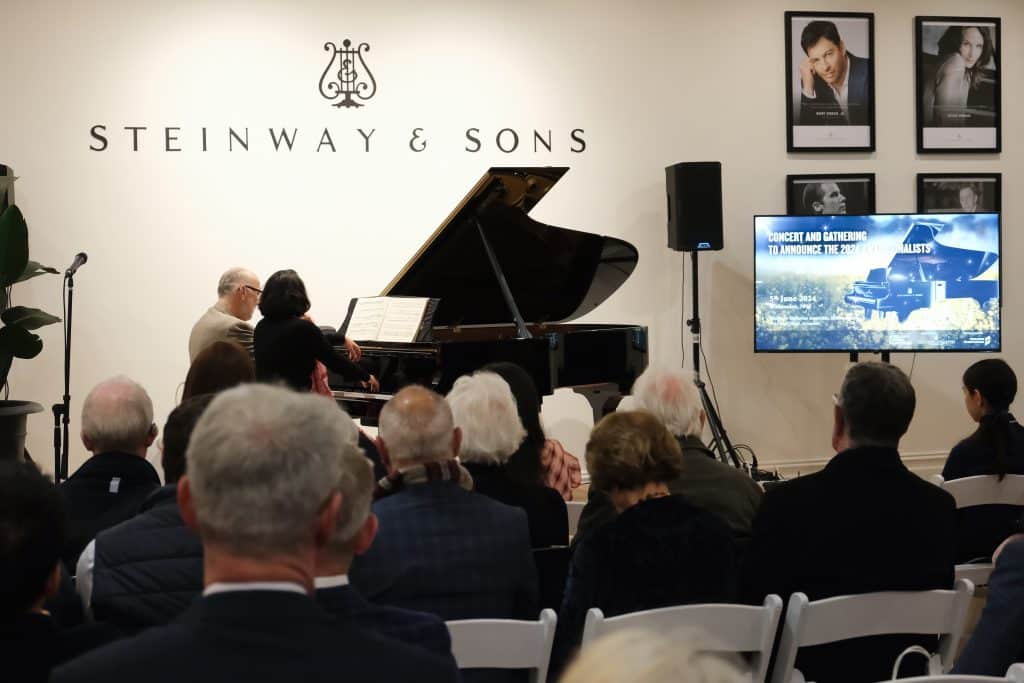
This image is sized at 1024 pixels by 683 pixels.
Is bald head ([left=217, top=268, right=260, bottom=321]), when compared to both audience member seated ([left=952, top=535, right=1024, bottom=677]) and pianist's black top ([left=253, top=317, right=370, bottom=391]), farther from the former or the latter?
audience member seated ([left=952, top=535, right=1024, bottom=677])

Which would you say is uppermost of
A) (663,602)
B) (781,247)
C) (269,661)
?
(781,247)

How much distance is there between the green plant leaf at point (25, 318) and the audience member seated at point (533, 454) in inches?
106

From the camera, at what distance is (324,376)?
5859 mm

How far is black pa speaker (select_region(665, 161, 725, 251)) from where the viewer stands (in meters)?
7.33

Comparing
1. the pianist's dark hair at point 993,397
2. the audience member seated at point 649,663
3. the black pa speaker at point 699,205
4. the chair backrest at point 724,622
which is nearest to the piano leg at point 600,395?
the black pa speaker at point 699,205

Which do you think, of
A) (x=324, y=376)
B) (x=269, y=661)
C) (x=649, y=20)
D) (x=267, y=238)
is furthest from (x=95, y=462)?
(x=649, y=20)

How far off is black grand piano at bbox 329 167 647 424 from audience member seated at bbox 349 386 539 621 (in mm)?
2888

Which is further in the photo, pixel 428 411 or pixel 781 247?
pixel 781 247

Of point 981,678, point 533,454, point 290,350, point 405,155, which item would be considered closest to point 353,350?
point 290,350

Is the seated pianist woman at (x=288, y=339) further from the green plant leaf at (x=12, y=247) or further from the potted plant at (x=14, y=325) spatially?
the green plant leaf at (x=12, y=247)

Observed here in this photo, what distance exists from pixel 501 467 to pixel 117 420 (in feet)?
3.40

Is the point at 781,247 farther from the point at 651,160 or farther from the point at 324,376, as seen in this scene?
the point at 324,376

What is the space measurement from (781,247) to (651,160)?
103 centimetres

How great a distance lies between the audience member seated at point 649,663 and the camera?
0.97m
